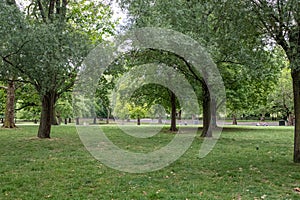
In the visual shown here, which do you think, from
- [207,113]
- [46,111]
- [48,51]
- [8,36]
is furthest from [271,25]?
[46,111]

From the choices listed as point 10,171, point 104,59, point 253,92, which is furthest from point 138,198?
point 253,92

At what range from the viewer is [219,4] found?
27.2 feet

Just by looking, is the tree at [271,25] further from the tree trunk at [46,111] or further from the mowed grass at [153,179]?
the tree trunk at [46,111]

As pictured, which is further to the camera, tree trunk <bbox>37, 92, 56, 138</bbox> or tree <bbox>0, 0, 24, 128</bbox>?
tree trunk <bbox>37, 92, 56, 138</bbox>

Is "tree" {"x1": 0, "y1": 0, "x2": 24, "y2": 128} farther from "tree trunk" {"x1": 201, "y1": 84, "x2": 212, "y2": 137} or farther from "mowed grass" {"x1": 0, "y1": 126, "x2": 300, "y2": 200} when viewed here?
"tree trunk" {"x1": 201, "y1": 84, "x2": 212, "y2": 137}

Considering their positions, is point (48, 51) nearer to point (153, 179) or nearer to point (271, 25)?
point (153, 179)

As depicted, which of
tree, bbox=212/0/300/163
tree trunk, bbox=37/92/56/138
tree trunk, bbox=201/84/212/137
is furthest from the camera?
tree trunk, bbox=201/84/212/137

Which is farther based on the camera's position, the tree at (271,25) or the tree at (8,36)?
the tree at (8,36)

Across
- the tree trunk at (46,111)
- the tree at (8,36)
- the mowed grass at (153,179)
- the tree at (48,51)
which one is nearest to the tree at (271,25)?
the mowed grass at (153,179)

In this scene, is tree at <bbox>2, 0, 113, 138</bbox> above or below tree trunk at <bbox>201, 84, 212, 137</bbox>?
above

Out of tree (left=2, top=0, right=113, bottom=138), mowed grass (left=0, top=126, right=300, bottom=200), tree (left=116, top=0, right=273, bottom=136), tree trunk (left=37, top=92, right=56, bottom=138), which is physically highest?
tree (left=116, top=0, right=273, bottom=136)

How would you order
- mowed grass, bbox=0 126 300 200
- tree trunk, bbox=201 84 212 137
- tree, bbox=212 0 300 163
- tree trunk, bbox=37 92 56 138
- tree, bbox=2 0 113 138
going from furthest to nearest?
tree trunk, bbox=201 84 212 137 < tree trunk, bbox=37 92 56 138 < tree, bbox=2 0 113 138 < tree, bbox=212 0 300 163 < mowed grass, bbox=0 126 300 200

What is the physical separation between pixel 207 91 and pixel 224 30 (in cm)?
657

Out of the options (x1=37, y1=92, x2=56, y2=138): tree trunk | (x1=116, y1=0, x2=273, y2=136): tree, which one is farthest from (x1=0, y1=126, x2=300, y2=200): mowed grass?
(x1=37, y1=92, x2=56, y2=138): tree trunk
